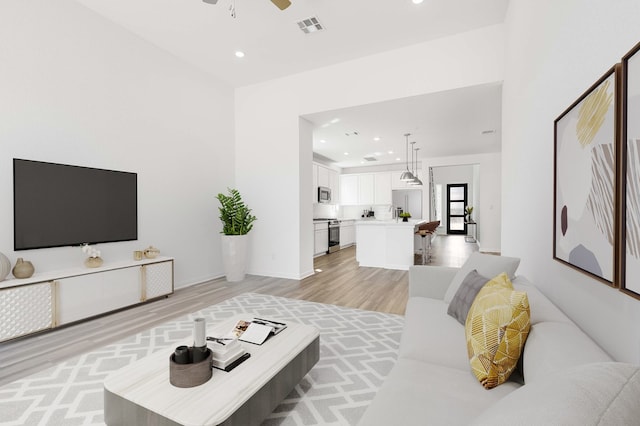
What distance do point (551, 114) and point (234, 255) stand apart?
4.19 meters

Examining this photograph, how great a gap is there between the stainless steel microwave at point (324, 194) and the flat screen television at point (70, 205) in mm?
5176

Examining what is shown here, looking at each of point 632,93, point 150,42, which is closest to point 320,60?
point 150,42

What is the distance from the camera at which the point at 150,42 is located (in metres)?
3.92

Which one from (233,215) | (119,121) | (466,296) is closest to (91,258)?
(119,121)

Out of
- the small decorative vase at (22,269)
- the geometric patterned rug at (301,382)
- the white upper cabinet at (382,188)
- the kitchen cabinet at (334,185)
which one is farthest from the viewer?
the white upper cabinet at (382,188)

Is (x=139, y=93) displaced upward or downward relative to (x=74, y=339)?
upward

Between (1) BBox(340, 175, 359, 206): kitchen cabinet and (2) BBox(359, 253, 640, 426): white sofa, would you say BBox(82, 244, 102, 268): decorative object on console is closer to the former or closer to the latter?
(2) BBox(359, 253, 640, 426): white sofa

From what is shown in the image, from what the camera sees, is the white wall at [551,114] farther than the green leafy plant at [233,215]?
No

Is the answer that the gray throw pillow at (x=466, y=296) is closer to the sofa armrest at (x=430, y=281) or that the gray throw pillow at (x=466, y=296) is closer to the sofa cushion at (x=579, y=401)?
the sofa armrest at (x=430, y=281)

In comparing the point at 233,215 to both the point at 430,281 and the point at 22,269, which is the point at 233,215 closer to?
the point at 22,269

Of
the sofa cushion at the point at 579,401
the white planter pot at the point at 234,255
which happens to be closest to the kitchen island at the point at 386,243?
the white planter pot at the point at 234,255

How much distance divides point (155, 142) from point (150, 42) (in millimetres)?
1339

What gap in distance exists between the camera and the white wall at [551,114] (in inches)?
41.8

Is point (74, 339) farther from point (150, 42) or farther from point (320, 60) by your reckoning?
point (320, 60)
